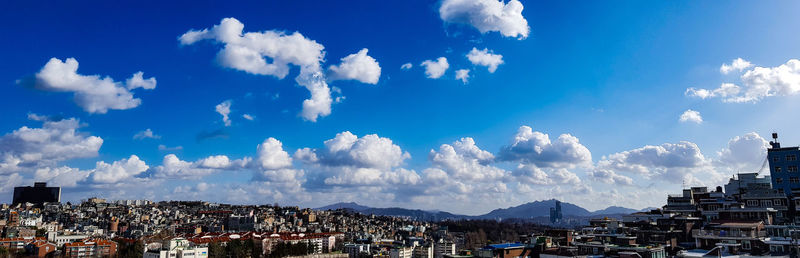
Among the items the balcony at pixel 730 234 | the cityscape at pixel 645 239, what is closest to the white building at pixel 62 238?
the cityscape at pixel 645 239

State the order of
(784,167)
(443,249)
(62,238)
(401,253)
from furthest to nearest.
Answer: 1. (443,249)
2. (401,253)
3. (62,238)
4. (784,167)

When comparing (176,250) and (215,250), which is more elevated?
(176,250)

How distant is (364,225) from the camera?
190375 mm

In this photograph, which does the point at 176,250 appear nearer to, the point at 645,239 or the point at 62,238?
the point at 62,238

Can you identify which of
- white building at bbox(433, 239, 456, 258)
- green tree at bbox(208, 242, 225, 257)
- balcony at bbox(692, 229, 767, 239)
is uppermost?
balcony at bbox(692, 229, 767, 239)

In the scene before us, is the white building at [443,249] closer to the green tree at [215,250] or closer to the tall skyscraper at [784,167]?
the green tree at [215,250]

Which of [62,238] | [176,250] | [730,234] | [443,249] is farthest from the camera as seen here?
[443,249]

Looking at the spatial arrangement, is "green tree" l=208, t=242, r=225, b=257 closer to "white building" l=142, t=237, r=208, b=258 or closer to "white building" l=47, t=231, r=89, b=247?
"white building" l=142, t=237, r=208, b=258

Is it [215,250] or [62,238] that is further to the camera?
[62,238]

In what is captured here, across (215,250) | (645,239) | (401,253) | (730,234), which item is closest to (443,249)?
(401,253)

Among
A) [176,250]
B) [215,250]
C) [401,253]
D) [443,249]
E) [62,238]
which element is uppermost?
[62,238]

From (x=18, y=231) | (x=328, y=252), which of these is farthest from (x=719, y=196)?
(x=18, y=231)

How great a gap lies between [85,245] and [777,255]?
98.5m

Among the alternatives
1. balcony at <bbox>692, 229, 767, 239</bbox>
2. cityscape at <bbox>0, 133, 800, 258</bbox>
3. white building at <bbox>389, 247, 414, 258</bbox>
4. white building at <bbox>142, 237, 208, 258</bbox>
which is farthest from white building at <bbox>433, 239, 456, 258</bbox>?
balcony at <bbox>692, 229, 767, 239</bbox>
